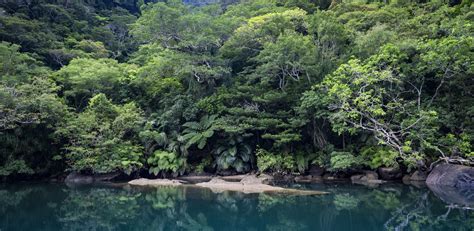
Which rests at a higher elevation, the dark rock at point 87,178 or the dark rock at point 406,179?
the dark rock at point 87,178

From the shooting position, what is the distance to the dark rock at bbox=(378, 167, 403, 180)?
→ 1719 cm

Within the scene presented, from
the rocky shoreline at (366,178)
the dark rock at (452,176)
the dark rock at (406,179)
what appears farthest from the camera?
the dark rock at (406,179)

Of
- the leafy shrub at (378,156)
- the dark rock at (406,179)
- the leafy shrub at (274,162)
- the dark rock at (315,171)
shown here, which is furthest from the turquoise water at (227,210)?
the dark rock at (315,171)

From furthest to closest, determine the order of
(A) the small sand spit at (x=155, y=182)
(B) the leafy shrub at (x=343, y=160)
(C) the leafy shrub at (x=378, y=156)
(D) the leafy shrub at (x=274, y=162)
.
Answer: (D) the leafy shrub at (x=274, y=162) → (A) the small sand spit at (x=155, y=182) → (B) the leafy shrub at (x=343, y=160) → (C) the leafy shrub at (x=378, y=156)

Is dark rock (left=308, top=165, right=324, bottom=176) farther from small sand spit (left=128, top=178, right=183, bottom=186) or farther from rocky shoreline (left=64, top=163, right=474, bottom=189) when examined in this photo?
small sand spit (left=128, top=178, right=183, bottom=186)

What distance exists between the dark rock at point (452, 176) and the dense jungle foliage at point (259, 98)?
61 centimetres

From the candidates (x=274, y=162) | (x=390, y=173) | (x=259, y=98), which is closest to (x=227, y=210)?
(x=274, y=162)

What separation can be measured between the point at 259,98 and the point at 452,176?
29.0 feet

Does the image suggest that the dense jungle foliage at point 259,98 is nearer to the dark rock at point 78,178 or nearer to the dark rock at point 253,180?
the dark rock at point 78,178

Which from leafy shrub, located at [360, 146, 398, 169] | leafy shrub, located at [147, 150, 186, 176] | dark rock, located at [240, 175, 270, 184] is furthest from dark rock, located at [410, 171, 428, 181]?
leafy shrub, located at [147, 150, 186, 176]

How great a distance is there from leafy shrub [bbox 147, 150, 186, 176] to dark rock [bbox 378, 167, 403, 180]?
376 inches

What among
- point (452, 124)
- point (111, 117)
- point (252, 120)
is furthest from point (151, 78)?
point (452, 124)

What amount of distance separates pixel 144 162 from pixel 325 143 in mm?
9258

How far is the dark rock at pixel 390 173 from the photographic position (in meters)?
17.2
